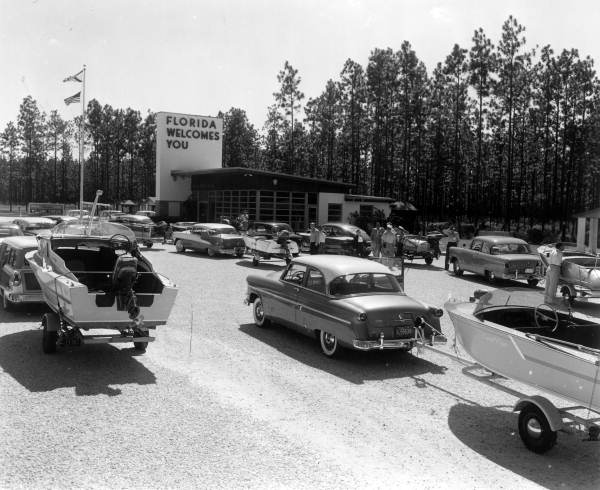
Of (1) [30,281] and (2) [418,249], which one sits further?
(2) [418,249]

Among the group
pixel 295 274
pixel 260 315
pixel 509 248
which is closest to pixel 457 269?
pixel 509 248

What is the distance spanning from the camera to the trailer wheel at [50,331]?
827 centimetres

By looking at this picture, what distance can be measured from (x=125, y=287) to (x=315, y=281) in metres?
2.92

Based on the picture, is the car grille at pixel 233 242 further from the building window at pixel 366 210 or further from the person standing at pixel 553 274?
the building window at pixel 366 210

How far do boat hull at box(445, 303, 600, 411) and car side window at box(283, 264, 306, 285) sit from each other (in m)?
3.22

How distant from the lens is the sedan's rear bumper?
8086 mm

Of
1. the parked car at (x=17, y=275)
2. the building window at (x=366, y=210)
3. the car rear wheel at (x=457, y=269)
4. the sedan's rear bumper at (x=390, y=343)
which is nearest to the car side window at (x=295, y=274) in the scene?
the sedan's rear bumper at (x=390, y=343)

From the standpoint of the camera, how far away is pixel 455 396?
7285mm

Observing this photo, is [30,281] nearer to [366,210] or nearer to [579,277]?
[579,277]

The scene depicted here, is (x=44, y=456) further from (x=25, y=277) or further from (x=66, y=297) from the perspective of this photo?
(x=25, y=277)

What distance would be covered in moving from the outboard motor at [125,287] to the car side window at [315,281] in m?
2.73

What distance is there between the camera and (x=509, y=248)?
61.4 feet

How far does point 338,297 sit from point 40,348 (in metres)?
4.47

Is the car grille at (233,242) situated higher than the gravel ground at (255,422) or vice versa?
the car grille at (233,242)
